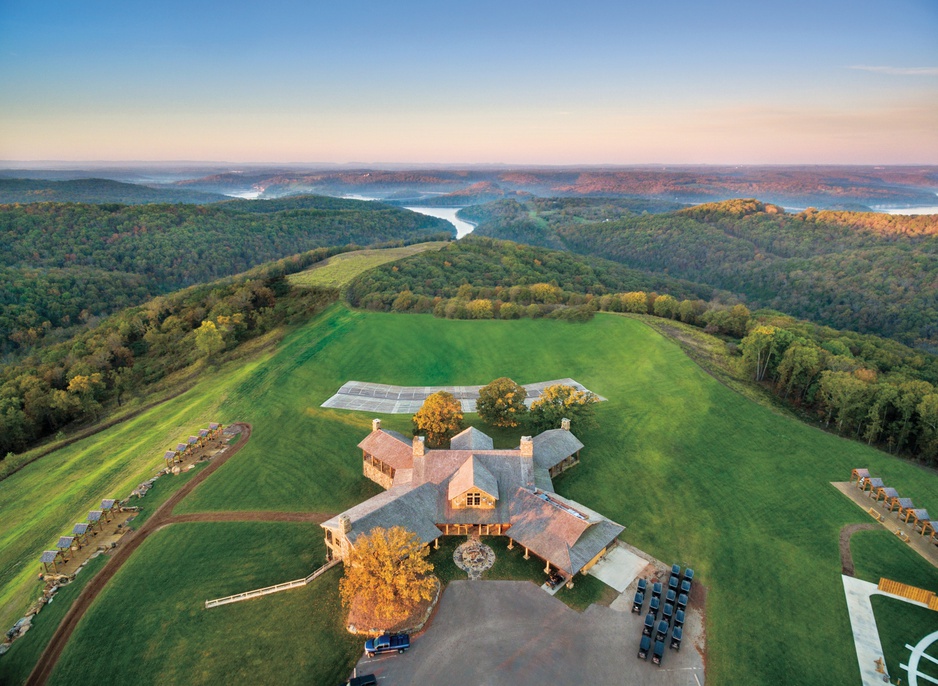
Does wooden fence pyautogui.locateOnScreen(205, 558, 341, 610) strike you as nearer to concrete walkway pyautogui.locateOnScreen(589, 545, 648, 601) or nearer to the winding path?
the winding path

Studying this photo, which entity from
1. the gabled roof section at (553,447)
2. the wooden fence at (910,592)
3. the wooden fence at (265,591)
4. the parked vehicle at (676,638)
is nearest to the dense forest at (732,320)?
the wooden fence at (910,592)

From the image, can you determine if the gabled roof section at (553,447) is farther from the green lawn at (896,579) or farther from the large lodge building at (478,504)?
the green lawn at (896,579)

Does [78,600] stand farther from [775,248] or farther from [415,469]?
[775,248]

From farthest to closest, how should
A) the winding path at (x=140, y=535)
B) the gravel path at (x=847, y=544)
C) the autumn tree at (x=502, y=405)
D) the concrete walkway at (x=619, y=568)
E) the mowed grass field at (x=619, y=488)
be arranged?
1. the autumn tree at (x=502, y=405)
2. the gravel path at (x=847, y=544)
3. the concrete walkway at (x=619, y=568)
4. the mowed grass field at (x=619, y=488)
5. the winding path at (x=140, y=535)

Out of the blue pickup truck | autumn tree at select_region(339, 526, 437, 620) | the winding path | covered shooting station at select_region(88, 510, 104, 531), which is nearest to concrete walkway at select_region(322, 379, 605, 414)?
the winding path

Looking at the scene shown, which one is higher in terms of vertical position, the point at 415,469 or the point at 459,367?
the point at 415,469

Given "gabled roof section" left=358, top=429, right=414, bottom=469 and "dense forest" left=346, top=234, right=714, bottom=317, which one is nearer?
"gabled roof section" left=358, top=429, right=414, bottom=469

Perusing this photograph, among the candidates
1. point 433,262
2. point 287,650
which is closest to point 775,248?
point 433,262
